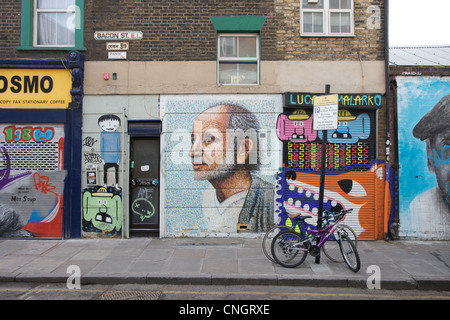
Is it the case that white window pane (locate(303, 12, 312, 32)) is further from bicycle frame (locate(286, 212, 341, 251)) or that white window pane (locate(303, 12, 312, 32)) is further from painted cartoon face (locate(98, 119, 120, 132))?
painted cartoon face (locate(98, 119, 120, 132))

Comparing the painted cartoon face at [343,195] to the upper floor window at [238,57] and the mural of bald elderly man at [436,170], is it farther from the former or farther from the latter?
the upper floor window at [238,57]

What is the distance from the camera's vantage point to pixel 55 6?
891 centimetres

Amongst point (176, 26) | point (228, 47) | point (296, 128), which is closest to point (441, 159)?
point (296, 128)

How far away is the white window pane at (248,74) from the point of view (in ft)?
29.0

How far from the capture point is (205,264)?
20.9ft

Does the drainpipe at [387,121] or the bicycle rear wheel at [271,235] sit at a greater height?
the drainpipe at [387,121]

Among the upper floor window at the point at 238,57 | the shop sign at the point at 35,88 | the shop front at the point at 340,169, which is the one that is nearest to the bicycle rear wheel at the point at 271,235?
the shop front at the point at 340,169

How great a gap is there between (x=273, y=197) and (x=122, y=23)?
591 centimetres

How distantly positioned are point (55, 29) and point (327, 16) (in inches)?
284

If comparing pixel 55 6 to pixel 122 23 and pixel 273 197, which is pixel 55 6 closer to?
pixel 122 23

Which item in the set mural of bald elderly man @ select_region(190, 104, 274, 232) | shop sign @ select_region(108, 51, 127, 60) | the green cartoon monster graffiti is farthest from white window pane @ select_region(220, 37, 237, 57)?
the green cartoon monster graffiti

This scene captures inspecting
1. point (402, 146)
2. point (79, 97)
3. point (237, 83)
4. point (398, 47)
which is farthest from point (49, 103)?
point (398, 47)

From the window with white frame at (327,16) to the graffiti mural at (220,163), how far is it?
2.17 m

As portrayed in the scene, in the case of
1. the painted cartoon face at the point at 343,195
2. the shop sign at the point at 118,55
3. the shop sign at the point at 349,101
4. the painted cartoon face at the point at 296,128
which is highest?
the shop sign at the point at 118,55
